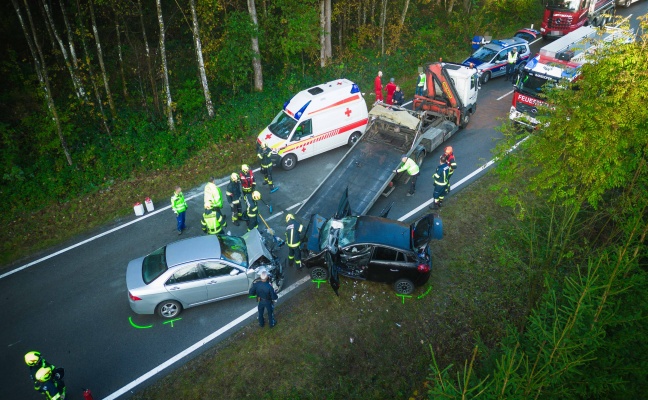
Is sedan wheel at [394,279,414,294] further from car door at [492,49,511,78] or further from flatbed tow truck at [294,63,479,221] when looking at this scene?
car door at [492,49,511,78]

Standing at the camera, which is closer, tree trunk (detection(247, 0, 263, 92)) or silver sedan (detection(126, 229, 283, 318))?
silver sedan (detection(126, 229, 283, 318))

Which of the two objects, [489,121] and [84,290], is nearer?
[84,290]

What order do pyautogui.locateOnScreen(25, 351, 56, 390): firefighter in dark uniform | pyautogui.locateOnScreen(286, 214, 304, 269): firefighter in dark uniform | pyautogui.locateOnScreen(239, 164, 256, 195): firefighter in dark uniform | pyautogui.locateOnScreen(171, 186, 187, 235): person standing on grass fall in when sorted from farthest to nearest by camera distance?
pyautogui.locateOnScreen(239, 164, 256, 195): firefighter in dark uniform → pyautogui.locateOnScreen(171, 186, 187, 235): person standing on grass → pyautogui.locateOnScreen(286, 214, 304, 269): firefighter in dark uniform → pyautogui.locateOnScreen(25, 351, 56, 390): firefighter in dark uniform

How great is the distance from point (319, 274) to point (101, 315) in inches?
203

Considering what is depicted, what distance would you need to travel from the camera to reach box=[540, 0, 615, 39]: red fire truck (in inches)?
924

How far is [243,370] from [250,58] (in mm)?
13017

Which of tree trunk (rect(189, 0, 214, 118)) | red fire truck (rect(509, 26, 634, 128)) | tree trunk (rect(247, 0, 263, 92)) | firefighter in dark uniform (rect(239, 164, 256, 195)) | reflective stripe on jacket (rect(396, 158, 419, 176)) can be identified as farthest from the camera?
tree trunk (rect(247, 0, 263, 92))

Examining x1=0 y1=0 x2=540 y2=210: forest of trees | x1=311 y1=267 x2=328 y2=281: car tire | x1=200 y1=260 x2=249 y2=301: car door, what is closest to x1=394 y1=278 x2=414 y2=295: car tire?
x1=311 y1=267 x2=328 y2=281: car tire

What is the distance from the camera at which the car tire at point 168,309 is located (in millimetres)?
9961

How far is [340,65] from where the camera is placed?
2114 cm

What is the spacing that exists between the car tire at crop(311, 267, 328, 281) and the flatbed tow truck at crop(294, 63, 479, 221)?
2.07 metres

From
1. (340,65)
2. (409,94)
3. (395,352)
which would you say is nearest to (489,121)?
(409,94)

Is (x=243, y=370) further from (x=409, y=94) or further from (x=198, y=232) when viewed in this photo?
(x=409, y=94)

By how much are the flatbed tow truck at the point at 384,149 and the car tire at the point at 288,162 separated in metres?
2.16
